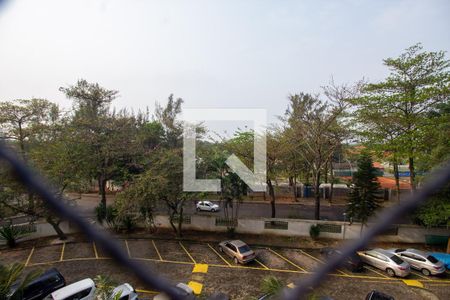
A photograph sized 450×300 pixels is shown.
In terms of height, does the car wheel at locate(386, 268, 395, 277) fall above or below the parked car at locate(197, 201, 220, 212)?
below

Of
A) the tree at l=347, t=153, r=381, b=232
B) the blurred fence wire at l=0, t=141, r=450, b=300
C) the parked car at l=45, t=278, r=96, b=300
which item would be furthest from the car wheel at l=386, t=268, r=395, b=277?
the blurred fence wire at l=0, t=141, r=450, b=300

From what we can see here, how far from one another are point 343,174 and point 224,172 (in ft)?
56.1

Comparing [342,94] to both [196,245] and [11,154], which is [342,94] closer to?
[196,245]

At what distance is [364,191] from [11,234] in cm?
1243

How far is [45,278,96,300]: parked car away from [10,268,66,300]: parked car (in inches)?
19.6

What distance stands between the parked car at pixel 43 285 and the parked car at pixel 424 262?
9.66m

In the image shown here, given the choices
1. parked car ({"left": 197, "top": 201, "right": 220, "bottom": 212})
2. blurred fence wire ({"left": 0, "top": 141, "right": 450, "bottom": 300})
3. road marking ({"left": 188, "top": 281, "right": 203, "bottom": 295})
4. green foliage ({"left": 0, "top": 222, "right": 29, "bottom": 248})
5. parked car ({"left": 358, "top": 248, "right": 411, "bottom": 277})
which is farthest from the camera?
parked car ({"left": 197, "top": 201, "right": 220, "bottom": 212})

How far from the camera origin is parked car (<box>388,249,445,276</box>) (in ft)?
24.0

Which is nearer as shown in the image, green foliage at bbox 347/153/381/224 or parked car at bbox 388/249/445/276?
parked car at bbox 388/249/445/276

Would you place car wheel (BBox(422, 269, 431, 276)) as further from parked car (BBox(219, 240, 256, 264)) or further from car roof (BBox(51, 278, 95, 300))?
car roof (BBox(51, 278, 95, 300))

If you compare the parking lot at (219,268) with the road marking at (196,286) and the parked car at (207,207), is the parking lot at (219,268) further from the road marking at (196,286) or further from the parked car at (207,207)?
the parked car at (207,207)

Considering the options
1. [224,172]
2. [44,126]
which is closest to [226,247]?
[224,172]

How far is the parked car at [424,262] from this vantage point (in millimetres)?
7316

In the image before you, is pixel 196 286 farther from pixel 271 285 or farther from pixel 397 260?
pixel 397 260
